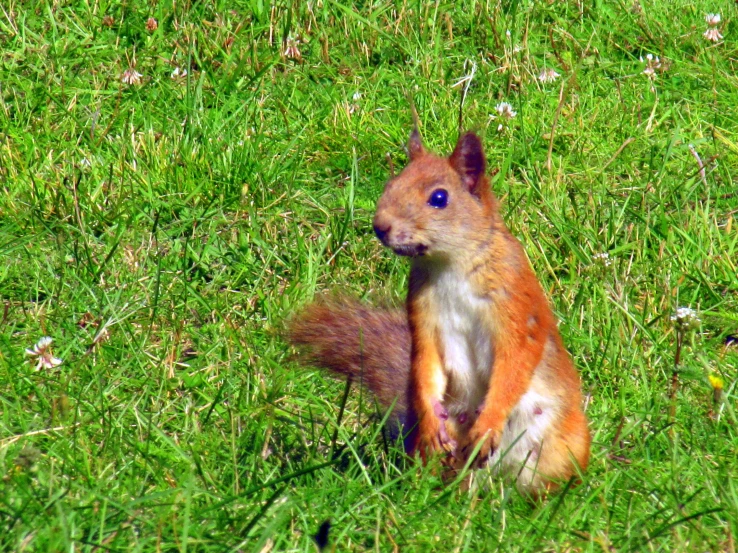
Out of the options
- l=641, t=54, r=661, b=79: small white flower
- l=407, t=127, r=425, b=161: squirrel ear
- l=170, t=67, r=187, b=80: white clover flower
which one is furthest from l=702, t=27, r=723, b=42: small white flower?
l=407, t=127, r=425, b=161: squirrel ear

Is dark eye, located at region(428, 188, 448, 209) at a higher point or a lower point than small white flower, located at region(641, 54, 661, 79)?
lower

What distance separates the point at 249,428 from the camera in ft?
11.5

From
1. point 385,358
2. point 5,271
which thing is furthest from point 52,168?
point 385,358

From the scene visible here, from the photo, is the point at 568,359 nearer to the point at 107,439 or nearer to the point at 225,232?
the point at 107,439

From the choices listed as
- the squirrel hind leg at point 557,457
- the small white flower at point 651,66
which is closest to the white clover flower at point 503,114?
the small white flower at point 651,66

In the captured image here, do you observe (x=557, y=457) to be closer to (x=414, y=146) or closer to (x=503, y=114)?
(x=414, y=146)

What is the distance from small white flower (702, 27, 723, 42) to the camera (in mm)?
5629

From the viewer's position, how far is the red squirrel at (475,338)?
3303 millimetres

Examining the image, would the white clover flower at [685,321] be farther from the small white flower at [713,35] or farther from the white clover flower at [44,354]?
the small white flower at [713,35]

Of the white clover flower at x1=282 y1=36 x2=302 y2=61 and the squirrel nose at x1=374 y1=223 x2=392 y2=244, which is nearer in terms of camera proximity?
the squirrel nose at x1=374 y1=223 x2=392 y2=244

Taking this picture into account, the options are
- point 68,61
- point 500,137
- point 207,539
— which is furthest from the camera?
point 68,61

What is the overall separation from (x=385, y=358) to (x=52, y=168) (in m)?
1.91

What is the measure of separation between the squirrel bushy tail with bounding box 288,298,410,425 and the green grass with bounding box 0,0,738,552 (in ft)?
0.37

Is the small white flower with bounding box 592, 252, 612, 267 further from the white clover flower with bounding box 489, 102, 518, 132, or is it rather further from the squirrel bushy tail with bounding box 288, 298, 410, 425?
the white clover flower with bounding box 489, 102, 518, 132
